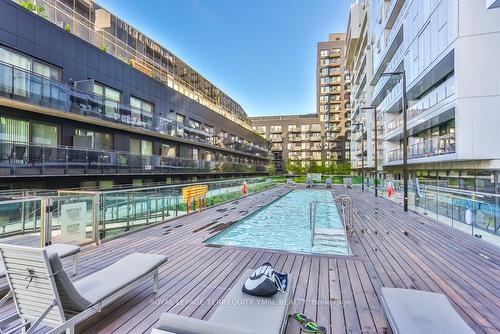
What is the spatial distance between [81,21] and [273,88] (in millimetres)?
61006

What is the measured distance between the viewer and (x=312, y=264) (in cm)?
474

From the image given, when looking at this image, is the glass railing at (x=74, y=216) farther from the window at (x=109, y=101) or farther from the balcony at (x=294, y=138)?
the balcony at (x=294, y=138)

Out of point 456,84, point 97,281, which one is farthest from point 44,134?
point 456,84

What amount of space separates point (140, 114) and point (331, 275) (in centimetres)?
1594

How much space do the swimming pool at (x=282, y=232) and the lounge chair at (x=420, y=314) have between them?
9.13 ft

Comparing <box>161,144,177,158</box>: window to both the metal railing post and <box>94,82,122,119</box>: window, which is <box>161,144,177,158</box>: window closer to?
<box>94,82,122,119</box>: window

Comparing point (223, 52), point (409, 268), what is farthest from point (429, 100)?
point (223, 52)

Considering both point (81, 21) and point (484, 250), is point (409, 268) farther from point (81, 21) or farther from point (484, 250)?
point (81, 21)

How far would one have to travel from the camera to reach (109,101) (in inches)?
570

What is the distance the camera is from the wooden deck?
9.94ft

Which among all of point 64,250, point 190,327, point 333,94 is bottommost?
point 64,250

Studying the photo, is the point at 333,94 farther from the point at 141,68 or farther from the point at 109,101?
the point at 109,101

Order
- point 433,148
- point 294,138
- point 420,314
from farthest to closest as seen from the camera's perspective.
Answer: point 294,138
point 433,148
point 420,314

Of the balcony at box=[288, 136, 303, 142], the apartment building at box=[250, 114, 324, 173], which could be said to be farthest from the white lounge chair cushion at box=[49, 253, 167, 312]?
the balcony at box=[288, 136, 303, 142]
